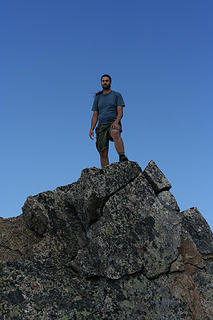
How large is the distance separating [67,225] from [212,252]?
14.8ft

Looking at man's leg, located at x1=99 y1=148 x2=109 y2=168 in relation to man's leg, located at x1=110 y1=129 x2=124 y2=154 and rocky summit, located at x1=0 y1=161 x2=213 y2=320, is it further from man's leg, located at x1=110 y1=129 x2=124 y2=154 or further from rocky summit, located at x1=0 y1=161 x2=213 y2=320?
rocky summit, located at x1=0 y1=161 x2=213 y2=320

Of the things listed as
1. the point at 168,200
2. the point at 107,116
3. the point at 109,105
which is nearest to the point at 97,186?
the point at 168,200

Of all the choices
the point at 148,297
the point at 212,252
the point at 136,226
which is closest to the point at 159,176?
the point at 136,226

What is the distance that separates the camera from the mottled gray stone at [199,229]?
10566 millimetres

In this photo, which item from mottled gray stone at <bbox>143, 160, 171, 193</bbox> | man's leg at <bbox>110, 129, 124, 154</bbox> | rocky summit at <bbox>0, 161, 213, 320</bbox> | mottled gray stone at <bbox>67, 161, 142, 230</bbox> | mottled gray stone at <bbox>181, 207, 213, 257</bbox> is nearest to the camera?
rocky summit at <bbox>0, 161, 213, 320</bbox>

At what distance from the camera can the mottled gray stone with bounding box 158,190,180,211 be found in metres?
9.96

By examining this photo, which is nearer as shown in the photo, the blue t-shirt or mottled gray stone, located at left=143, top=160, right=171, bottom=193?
mottled gray stone, located at left=143, top=160, right=171, bottom=193

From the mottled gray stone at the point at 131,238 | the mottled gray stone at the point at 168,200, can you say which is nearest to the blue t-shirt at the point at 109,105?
the mottled gray stone at the point at 131,238

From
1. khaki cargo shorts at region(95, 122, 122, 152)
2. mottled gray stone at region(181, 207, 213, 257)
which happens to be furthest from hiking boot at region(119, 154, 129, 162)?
mottled gray stone at region(181, 207, 213, 257)

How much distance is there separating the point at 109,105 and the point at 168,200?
160 inches

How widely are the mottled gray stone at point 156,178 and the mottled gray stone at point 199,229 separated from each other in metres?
1.52

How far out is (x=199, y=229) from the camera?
11195mm

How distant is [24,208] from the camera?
10039 millimetres

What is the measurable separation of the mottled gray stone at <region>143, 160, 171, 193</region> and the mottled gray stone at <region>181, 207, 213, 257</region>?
4.98 ft
